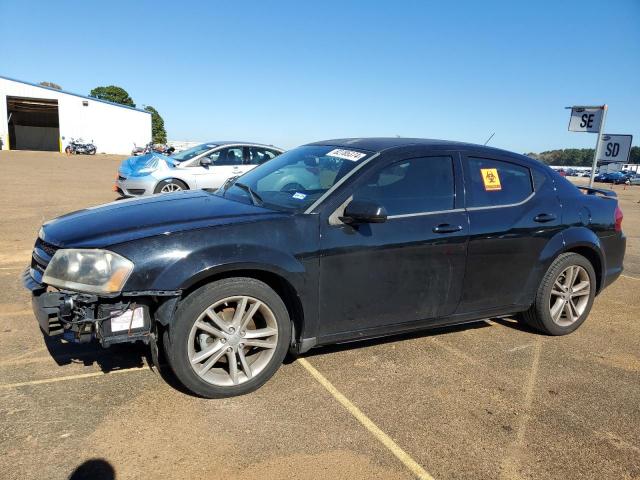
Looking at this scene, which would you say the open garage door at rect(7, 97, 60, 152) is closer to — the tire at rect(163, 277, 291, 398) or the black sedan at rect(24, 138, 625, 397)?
the black sedan at rect(24, 138, 625, 397)

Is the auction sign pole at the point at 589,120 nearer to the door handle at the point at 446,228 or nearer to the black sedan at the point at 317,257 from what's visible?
the black sedan at the point at 317,257

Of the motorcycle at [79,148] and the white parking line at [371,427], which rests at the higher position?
the motorcycle at [79,148]

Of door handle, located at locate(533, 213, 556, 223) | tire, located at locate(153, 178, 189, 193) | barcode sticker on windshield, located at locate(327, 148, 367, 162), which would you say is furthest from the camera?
tire, located at locate(153, 178, 189, 193)

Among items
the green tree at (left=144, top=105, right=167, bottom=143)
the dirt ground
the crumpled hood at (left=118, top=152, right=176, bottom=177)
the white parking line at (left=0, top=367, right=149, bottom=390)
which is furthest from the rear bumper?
the green tree at (left=144, top=105, right=167, bottom=143)

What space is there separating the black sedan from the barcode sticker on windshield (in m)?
0.01

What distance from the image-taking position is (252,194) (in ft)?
12.8

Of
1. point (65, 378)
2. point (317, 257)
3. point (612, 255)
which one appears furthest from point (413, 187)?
point (65, 378)

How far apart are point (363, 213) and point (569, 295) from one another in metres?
2.46

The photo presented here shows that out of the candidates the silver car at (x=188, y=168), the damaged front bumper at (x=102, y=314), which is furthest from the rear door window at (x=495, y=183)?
the silver car at (x=188, y=168)

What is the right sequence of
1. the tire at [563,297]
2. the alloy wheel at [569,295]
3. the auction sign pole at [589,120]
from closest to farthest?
the tire at [563,297], the alloy wheel at [569,295], the auction sign pole at [589,120]

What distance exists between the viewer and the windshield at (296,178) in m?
3.59

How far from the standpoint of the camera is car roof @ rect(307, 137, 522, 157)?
3.89 m

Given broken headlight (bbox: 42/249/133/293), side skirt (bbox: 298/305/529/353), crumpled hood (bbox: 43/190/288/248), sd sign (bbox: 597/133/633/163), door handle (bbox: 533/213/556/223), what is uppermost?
sd sign (bbox: 597/133/633/163)

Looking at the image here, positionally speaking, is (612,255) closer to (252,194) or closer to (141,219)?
(252,194)
